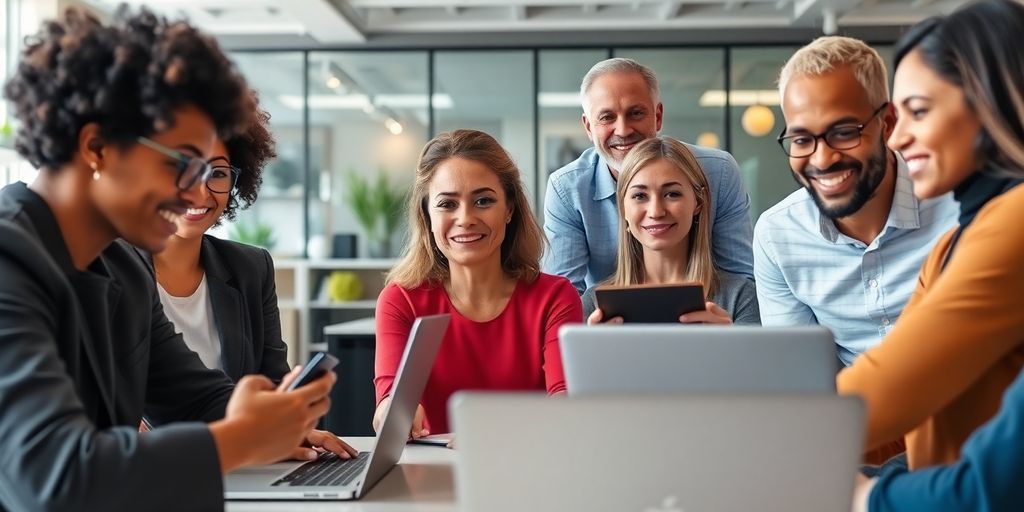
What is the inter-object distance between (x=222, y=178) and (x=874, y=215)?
5.60ft

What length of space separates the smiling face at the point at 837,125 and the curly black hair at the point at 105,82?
1.29m

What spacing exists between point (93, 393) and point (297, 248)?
7507 millimetres

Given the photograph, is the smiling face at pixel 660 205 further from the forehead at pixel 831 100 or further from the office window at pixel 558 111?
the office window at pixel 558 111

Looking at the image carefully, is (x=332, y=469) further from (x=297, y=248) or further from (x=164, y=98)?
(x=297, y=248)

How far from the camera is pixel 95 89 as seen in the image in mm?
1304

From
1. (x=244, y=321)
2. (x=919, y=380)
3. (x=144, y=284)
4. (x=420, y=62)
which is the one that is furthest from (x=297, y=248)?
(x=919, y=380)

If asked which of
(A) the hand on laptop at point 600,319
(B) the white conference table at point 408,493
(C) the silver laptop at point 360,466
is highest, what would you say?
(A) the hand on laptop at point 600,319

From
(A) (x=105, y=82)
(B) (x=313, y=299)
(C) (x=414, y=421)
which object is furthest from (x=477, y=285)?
(B) (x=313, y=299)

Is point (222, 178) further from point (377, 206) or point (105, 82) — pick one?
point (377, 206)

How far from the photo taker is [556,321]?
2377mm

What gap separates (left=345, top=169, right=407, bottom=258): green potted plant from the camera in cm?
856

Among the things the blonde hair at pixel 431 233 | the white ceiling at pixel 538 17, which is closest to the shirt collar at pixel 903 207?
the blonde hair at pixel 431 233

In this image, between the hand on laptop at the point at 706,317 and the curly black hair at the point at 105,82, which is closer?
the curly black hair at the point at 105,82

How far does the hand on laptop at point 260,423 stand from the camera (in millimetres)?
1224
